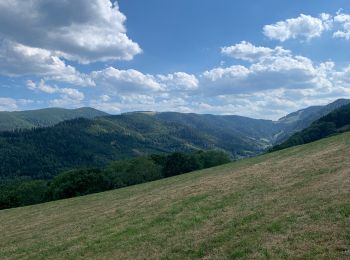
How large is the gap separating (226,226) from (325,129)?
15738 centimetres

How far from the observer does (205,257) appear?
1521 centimetres

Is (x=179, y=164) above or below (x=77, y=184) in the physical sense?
above

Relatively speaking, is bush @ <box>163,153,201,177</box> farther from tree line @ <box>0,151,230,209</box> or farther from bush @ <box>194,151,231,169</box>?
bush @ <box>194,151,231,169</box>

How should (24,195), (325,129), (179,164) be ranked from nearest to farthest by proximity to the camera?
(24,195), (179,164), (325,129)

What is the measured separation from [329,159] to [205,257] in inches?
958

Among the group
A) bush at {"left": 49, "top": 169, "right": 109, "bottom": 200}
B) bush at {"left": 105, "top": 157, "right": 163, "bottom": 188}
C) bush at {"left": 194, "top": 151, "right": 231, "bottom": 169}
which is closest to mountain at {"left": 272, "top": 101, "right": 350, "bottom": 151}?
bush at {"left": 194, "top": 151, "right": 231, "bottom": 169}

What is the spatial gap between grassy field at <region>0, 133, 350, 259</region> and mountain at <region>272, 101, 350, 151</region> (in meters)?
114

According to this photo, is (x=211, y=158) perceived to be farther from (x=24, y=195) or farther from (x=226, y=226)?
(x=226, y=226)

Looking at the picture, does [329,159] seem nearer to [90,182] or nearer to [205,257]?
[205,257]

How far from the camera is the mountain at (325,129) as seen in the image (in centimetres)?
14930

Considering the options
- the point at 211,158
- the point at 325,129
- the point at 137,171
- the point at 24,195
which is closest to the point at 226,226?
the point at 24,195

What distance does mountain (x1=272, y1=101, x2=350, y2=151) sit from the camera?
149300 millimetres

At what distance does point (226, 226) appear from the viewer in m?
19.3

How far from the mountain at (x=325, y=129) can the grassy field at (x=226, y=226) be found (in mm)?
113648
